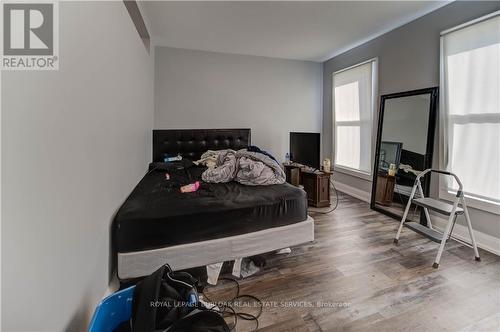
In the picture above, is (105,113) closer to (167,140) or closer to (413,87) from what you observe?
(167,140)

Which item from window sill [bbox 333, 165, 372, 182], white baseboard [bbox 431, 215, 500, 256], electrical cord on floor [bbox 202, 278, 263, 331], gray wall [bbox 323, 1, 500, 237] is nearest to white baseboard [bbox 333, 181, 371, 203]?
gray wall [bbox 323, 1, 500, 237]

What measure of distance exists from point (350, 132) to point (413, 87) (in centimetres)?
129

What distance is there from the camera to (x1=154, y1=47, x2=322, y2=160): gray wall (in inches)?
157

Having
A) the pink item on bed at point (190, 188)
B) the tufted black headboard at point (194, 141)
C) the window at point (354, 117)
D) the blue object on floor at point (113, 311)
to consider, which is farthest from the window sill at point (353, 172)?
the blue object on floor at point (113, 311)

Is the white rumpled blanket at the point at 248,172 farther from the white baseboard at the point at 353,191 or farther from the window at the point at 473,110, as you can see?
the white baseboard at the point at 353,191

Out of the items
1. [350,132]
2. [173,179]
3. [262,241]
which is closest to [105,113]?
[173,179]

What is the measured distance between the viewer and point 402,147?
3.19 metres

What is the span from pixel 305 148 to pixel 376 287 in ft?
7.95

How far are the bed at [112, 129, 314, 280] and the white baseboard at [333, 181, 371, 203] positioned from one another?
7.36 ft

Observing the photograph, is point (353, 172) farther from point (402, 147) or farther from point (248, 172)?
point (248, 172)

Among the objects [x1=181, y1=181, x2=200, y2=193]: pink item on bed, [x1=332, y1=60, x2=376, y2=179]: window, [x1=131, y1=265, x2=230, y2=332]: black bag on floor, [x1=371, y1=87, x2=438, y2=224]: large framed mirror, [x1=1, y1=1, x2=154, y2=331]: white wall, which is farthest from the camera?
[x1=332, y1=60, x2=376, y2=179]: window

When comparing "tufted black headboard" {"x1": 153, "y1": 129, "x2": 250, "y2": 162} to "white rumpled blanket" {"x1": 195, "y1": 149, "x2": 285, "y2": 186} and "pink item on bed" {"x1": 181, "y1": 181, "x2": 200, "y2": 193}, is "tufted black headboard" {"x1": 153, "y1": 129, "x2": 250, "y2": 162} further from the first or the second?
"pink item on bed" {"x1": 181, "y1": 181, "x2": 200, "y2": 193}

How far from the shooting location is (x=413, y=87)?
311 cm

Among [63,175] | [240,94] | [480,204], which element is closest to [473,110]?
[480,204]
